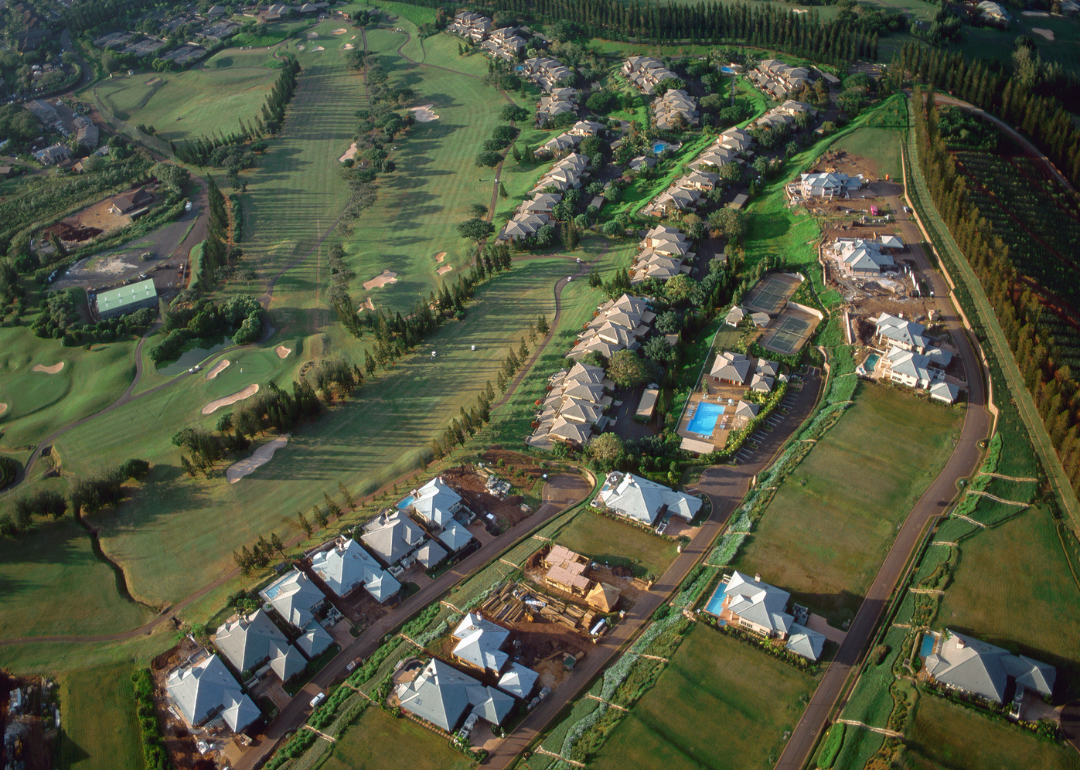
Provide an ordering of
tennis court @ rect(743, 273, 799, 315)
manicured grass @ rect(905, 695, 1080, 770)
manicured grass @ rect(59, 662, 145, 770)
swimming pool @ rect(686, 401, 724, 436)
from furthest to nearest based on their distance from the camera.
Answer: tennis court @ rect(743, 273, 799, 315) < swimming pool @ rect(686, 401, 724, 436) < manicured grass @ rect(59, 662, 145, 770) < manicured grass @ rect(905, 695, 1080, 770)

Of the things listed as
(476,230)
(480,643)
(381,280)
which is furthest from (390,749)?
(476,230)

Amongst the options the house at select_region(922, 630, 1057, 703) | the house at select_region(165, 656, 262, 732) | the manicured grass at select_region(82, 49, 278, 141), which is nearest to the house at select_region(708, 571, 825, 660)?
the house at select_region(922, 630, 1057, 703)

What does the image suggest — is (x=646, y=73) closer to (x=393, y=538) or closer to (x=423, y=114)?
(x=423, y=114)

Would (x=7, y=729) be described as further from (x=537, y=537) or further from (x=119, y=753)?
(x=537, y=537)

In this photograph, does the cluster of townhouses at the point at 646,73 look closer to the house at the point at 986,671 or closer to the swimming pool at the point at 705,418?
→ the swimming pool at the point at 705,418

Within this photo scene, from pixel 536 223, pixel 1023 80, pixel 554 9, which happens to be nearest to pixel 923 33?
pixel 1023 80

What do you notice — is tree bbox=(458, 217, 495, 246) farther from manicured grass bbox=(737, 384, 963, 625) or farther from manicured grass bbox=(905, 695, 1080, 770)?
manicured grass bbox=(905, 695, 1080, 770)
